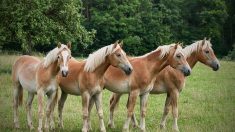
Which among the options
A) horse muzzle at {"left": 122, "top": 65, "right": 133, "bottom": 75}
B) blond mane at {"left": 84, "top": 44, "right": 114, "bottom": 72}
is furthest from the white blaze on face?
horse muzzle at {"left": 122, "top": 65, "right": 133, "bottom": 75}

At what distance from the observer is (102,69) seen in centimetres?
960

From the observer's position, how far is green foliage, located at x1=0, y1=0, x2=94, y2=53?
850 inches

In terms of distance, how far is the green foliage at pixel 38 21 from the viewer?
21.6 meters

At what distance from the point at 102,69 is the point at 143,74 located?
3.40 feet

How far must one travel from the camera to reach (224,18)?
160 feet

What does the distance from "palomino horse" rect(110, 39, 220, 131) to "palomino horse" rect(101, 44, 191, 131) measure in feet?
2.43

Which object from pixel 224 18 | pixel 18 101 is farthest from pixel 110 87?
pixel 224 18

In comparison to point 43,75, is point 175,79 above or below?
below

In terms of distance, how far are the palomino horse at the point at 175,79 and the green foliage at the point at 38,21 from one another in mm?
11605

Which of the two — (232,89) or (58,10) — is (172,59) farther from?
(58,10)

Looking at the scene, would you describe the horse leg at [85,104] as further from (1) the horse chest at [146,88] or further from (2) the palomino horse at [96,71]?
(1) the horse chest at [146,88]

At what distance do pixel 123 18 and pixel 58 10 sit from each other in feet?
95.7

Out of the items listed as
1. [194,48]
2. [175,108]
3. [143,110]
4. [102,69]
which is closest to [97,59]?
[102,69]

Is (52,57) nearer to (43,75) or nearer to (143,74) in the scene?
(43,75)
